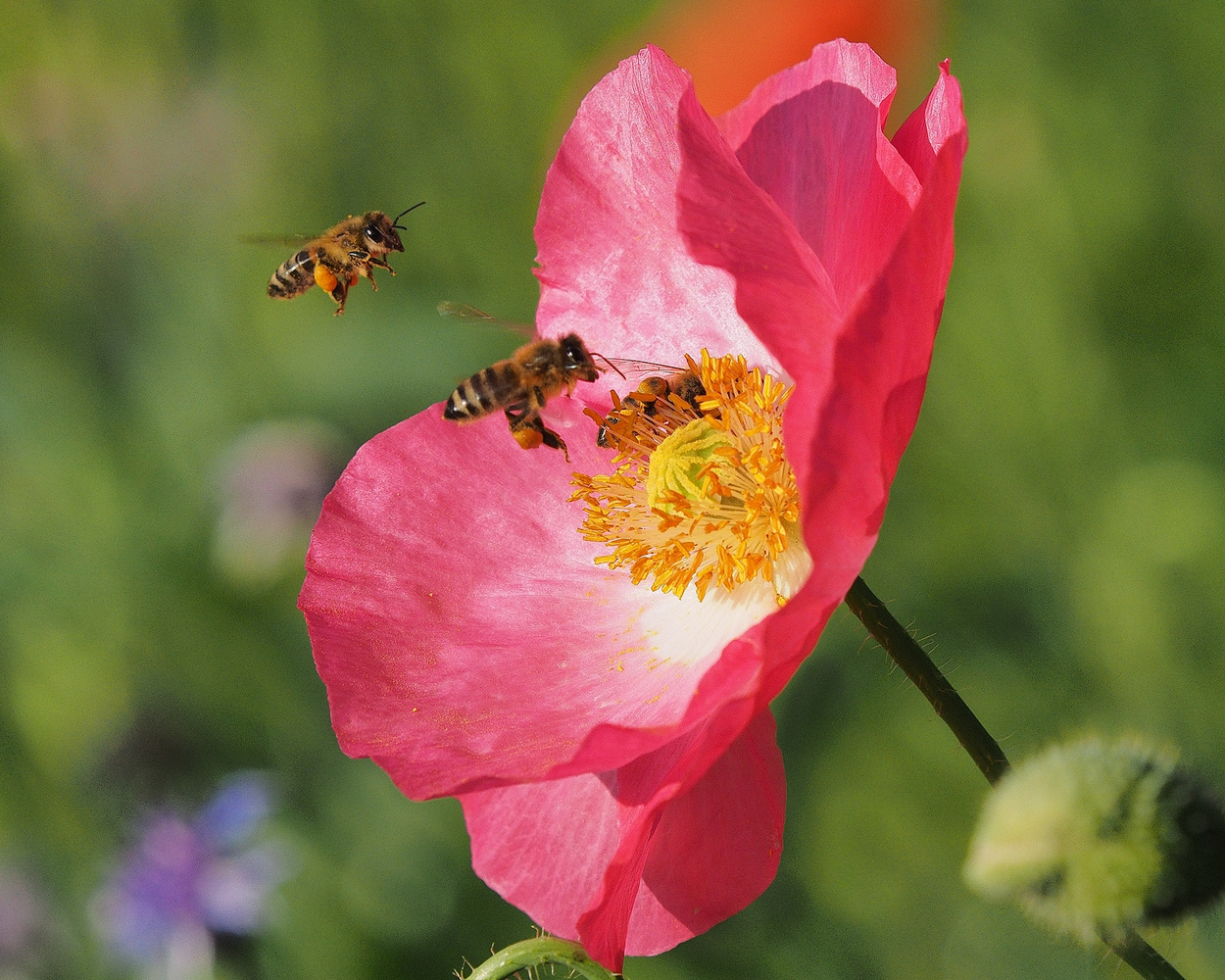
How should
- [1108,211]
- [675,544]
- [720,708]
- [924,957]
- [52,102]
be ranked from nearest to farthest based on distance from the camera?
[720,708]
[675,544]
[924,957]
[1108,211]
[52,102]

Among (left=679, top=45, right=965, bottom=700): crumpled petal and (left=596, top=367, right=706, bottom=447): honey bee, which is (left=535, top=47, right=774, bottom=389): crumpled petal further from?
(left=679, top=45, right=965, bottom=700): crumpled petal

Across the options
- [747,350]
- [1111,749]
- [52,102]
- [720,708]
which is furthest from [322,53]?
[1111,749]

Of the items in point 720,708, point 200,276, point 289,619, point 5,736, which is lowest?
point 5,736

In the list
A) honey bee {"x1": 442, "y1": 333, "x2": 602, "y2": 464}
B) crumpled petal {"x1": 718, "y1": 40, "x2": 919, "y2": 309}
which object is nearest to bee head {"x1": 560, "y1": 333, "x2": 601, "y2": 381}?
honey bee {"x1": 442, "y1": 333, "x2": 602, "y2": 464}

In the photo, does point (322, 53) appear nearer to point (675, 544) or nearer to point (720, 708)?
point (675, 544)

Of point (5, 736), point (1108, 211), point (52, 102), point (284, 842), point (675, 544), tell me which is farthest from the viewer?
point (52, 102)

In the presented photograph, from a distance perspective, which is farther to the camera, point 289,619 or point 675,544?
point 289,619
